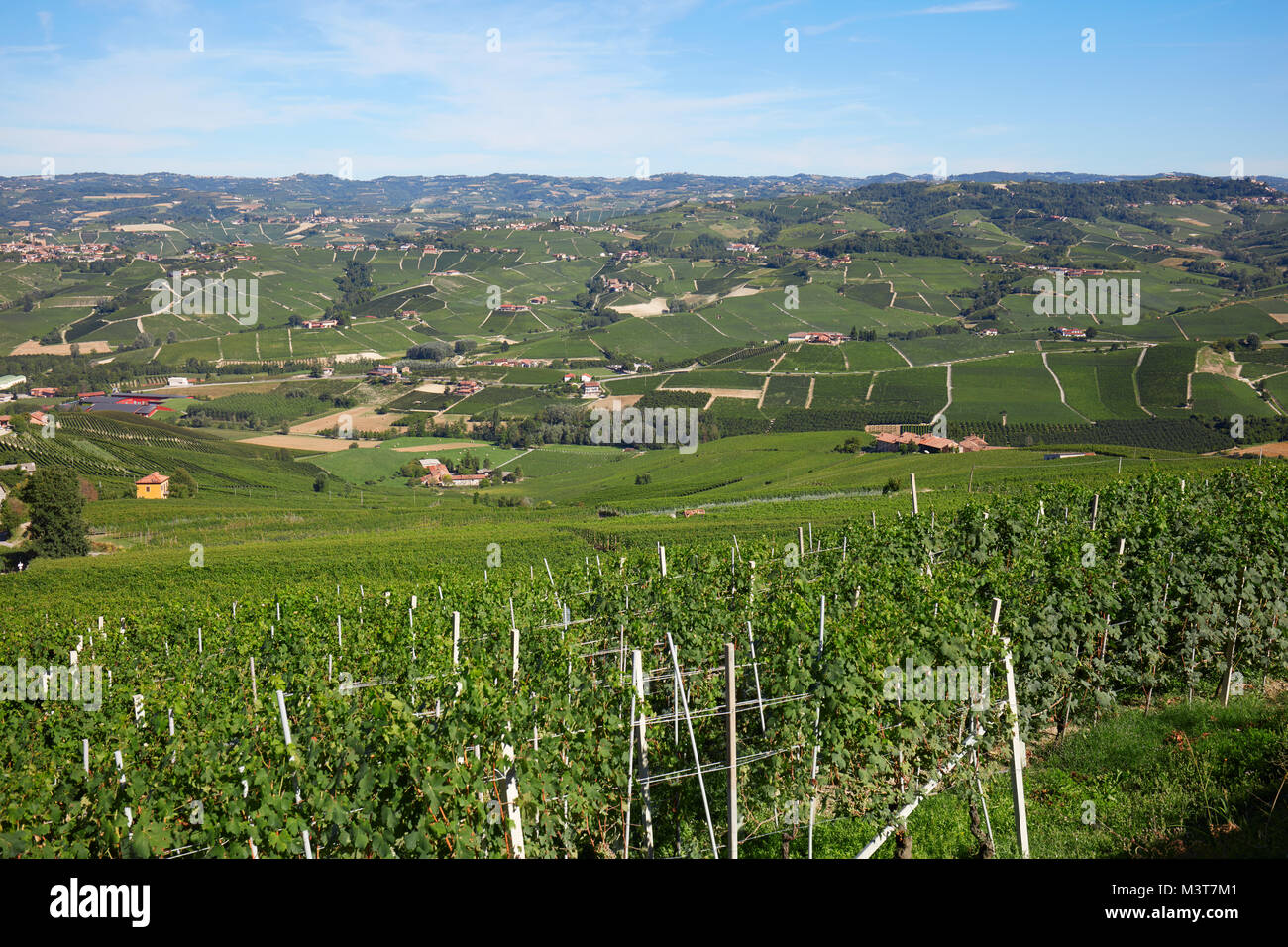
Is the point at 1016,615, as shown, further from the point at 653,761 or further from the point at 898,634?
the point at 653,761

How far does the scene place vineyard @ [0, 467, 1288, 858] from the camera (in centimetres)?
748

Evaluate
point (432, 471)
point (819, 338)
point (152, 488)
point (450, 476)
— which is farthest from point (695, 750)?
point (819, 338)

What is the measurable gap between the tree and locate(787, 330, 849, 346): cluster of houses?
391 feet

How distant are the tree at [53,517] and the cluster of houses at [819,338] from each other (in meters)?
119

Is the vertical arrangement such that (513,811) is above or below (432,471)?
above

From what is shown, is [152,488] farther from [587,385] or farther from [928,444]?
[928,444]

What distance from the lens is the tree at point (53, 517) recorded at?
4806 cm

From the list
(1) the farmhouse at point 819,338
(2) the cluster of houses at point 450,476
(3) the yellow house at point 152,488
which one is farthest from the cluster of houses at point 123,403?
(1) the farmhouse at point 819,338

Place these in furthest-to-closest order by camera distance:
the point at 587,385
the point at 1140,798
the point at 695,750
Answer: the point at 587,385, the point at 1140,798, the point at 695,750

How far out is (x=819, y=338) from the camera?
493ft

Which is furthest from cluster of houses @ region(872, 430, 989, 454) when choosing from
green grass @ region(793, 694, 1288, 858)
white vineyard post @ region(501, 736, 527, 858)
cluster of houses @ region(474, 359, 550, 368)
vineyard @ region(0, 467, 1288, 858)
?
cluster of houses @ region(474, 359, 550, 368)

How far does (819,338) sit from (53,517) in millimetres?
126477

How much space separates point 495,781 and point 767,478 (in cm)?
6101

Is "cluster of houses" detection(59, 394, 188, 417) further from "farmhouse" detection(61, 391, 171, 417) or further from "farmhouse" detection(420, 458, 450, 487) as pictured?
"farmhouse" detection(420, 458, 450, 487)
